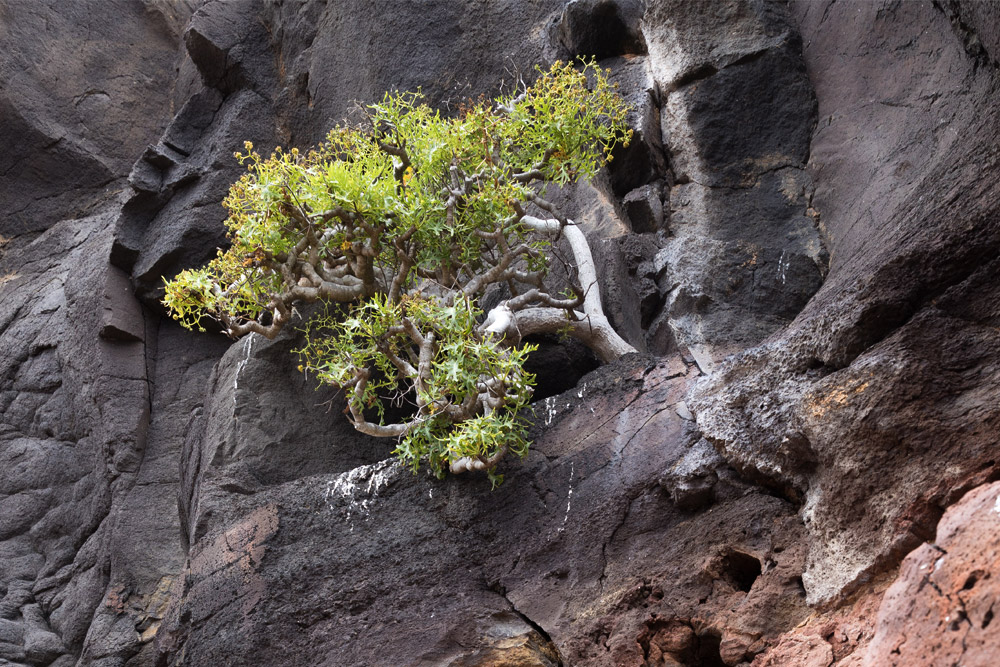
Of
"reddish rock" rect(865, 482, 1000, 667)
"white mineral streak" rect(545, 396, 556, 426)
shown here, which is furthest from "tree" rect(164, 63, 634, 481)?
"reddish rock" rect(865, 482, 1000, 667)

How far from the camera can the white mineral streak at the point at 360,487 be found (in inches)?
275

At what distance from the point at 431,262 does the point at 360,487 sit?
2025 millimetres

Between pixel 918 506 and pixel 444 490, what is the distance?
11.2 ft

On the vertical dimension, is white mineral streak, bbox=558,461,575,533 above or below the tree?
below

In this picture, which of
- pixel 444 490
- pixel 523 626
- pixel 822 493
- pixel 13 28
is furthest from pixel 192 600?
pixel 13 28

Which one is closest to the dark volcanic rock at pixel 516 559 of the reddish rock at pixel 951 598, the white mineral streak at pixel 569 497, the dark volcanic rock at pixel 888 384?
the white mineral streak at pixel 569 497

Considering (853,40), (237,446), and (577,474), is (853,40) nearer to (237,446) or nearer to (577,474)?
(577,474)

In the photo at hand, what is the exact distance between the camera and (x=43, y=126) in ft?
42.2

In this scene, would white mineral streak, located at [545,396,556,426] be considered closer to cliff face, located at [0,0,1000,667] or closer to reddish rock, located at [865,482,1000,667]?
cliff face, located at [0,0,1000,667]

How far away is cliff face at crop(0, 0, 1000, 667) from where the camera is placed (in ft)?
15.8

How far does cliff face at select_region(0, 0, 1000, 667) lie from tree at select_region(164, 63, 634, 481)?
23.5 inches

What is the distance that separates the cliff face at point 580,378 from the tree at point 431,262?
598 millimetres

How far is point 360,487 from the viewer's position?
7.05 m

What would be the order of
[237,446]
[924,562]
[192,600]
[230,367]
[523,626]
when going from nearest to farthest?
[924,562], [523,626], [192,600], [237,446], [230,367]
